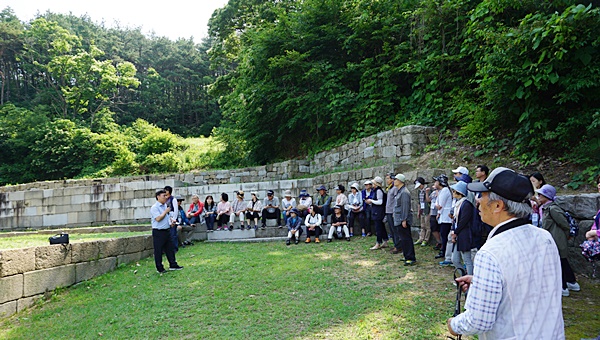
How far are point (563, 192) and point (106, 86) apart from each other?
124ft

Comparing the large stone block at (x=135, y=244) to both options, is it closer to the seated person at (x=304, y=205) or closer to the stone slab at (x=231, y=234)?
the stone slab at (x=231, y=234)

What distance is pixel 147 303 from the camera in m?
5.52

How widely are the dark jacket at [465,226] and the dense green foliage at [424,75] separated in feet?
11.4

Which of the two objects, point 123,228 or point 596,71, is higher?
point 596,71

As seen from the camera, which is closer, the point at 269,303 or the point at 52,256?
the point at 269,303

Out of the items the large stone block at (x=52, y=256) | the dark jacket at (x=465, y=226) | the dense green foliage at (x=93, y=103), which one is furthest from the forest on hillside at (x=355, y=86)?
the large stone block at (x=52, y=256)

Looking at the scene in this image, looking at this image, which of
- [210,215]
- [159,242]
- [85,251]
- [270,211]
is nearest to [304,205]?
[270,211]

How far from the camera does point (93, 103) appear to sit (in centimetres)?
3912

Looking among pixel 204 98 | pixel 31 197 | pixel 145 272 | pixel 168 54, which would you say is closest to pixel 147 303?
pixel 145 272

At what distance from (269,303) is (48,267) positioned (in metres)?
4.02

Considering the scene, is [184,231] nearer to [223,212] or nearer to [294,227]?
[223,212]

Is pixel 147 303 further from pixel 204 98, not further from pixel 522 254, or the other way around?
pixel 204 98

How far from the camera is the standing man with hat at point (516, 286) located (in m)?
1.56

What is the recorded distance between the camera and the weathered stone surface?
544cm
